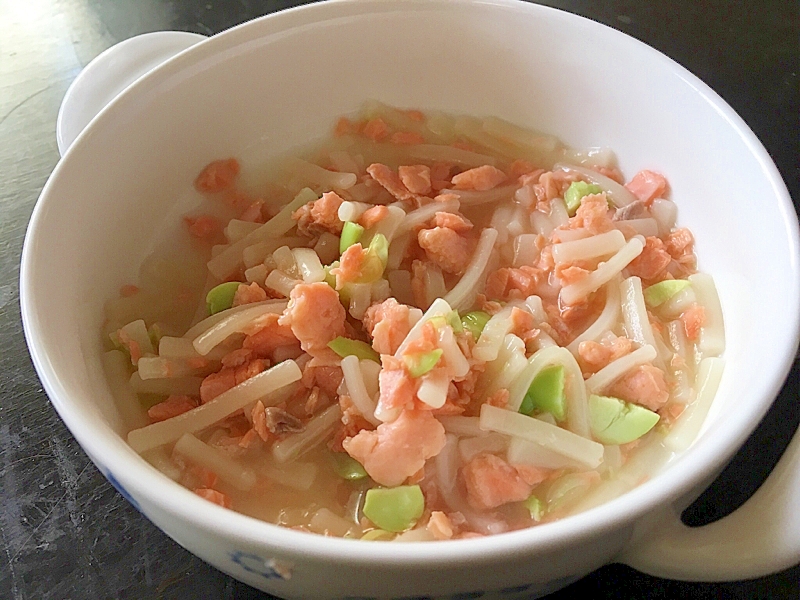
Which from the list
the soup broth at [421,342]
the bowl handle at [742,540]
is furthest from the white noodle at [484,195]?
the bowl handle at [742,540]

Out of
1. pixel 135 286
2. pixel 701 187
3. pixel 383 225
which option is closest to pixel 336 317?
pixel 383 225

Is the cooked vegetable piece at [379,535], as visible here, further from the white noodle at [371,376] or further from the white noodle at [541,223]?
the white noodle at [541,223]

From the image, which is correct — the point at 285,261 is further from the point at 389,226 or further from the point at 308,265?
the point at 389,226

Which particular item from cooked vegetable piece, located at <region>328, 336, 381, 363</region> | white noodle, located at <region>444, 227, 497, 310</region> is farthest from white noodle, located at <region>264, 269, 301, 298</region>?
white noodle, located at <region>444, 227, 497, 310</region>

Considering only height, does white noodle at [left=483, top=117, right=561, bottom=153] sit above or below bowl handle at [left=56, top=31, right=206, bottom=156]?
above

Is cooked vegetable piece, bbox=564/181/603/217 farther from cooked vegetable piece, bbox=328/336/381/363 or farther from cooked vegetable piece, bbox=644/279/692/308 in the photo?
cooked vegetable piece, bbox=328/336/381/363

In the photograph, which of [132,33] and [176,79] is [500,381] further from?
[132,33]

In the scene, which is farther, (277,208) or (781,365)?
(277,208)
